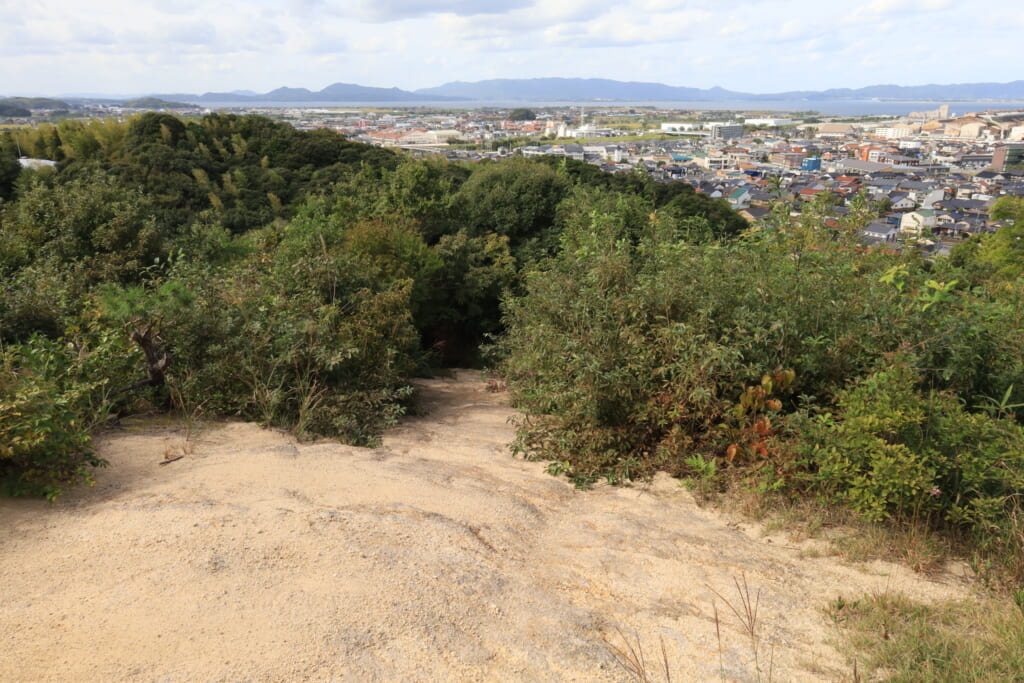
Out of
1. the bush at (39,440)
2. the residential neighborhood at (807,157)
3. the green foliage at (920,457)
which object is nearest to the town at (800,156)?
the residential neighborhood at (807,157)

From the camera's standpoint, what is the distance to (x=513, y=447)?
598 centimetres

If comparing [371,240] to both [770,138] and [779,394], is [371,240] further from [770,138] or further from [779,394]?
[770,138]

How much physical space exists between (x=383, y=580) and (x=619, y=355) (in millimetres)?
2729

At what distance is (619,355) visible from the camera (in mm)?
5527

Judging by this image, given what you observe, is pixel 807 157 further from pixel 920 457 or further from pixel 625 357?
pixel 920 457

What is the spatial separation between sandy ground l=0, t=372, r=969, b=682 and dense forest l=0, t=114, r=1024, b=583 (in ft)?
1.55

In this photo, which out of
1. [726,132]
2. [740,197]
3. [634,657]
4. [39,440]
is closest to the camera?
[634,657]

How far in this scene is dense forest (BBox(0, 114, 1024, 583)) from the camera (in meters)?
4.16

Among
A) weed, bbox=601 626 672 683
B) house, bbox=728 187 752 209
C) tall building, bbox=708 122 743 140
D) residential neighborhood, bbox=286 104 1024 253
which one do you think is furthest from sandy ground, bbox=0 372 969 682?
tall building, bbox=708 122 743 140

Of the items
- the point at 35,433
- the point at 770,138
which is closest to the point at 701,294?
the point at 35,433

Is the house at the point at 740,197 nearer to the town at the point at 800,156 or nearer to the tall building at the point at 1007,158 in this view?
the town at the point at 800,156

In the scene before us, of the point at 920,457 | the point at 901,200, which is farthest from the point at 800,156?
the point at 920,457

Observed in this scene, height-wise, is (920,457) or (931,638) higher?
(920,457)

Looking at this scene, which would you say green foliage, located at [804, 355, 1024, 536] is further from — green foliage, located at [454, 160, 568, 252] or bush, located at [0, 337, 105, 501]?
green foliage, located at [454, 160, 568, 252]
